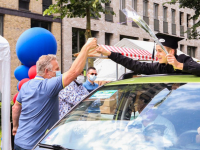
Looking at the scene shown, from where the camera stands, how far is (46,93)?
3.39 m

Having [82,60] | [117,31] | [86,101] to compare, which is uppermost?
[117,31]

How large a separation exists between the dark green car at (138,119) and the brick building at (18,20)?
54.3 ft

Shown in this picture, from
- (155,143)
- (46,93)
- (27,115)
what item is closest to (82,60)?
(46,93)

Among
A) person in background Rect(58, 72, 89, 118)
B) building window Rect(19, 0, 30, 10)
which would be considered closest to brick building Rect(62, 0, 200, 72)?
building window Rect(19, 0, 30, 10)

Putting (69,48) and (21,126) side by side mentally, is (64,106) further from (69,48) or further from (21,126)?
(69,48)

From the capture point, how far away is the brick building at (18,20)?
19.0m

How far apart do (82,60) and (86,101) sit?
543 mm

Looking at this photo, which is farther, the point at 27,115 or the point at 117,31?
the point at 117,31

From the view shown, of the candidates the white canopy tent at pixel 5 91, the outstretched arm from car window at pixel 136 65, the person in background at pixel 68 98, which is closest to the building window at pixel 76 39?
the person in background at pixel 68 98

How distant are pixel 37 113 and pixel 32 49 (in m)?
3.66

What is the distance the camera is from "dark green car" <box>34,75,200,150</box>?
250 cm

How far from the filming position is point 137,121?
2820mm

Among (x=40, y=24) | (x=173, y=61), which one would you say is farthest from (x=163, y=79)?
(x=40, y=24)

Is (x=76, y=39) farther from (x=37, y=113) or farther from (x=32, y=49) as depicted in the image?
(x=37, y=113)
